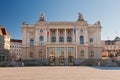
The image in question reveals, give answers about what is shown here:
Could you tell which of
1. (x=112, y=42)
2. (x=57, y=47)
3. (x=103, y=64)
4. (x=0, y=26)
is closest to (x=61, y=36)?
(x=57, y=47)

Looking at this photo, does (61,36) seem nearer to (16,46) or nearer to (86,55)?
(86,55)

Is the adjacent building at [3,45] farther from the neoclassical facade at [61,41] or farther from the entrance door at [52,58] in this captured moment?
the entrance door at [52,58]

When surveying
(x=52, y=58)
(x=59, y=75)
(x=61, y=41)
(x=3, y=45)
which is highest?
(x=61, y=41)

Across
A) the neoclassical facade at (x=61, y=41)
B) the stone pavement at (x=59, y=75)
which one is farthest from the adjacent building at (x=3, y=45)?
the stone pavement at (x=59, y=75)

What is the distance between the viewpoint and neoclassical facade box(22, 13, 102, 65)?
88.0 meters

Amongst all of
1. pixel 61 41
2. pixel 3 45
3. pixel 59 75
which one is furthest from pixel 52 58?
pixel 59 75

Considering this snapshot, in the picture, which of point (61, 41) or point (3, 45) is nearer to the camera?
point (61, 41)

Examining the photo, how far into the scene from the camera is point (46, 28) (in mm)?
90562

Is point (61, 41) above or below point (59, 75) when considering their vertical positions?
above

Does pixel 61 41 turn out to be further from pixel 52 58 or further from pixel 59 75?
pixel 59 75

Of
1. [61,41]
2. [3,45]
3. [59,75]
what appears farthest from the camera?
[3,45]

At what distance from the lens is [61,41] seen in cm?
9144

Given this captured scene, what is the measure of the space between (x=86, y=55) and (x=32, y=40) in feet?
64.2

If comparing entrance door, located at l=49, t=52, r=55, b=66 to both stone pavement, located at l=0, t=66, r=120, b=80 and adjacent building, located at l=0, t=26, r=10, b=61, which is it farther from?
stone pavement, located at l=0, t=66, r=120, b=80
